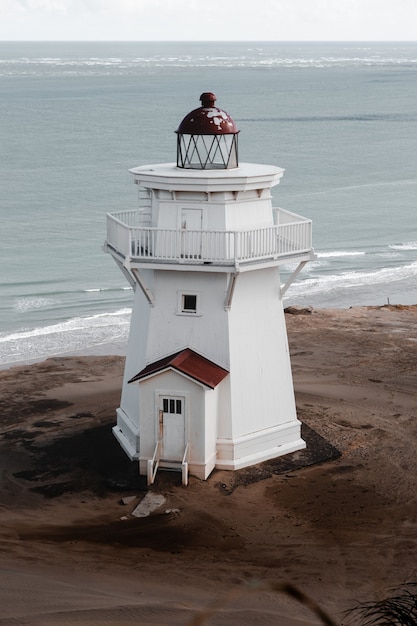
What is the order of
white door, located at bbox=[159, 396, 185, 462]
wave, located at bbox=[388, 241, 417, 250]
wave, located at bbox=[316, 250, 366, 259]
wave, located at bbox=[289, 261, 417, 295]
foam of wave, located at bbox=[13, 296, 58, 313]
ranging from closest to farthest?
white door, located at bbox=[159, 396, 185, 462] → foam of wave, located at bbox=[13, 296, 58, 313] → wave, located at bbox=[289, 261, 417, 295] → wave, located at bbox=[316, 250, 366, 259] → wave, located at bbox=[388, 241, 417, 250]

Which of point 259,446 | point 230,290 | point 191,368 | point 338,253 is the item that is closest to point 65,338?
point 259,446

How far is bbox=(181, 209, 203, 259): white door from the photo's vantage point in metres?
15.1

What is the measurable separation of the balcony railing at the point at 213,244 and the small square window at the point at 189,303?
0.73 metres

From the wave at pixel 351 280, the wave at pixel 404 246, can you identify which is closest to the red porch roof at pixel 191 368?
the wave at pixel 351 280

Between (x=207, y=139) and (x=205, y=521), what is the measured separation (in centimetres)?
575

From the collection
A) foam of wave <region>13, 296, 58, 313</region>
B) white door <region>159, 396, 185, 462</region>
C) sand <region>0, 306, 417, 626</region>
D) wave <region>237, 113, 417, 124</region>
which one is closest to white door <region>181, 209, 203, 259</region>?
white door <region>159, 396, 185, 462</region>

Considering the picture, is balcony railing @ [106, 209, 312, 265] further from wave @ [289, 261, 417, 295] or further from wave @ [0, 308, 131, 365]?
wave @ [289, 261, 417, 295]

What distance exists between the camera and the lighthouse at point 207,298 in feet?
49.4

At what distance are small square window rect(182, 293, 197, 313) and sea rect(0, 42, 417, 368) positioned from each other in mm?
12048

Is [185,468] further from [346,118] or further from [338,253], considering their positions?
[346,118]

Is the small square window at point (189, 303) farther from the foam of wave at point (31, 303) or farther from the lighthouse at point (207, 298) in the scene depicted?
the foam of wave at point (31, 303)

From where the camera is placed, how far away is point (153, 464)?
15.3 meters

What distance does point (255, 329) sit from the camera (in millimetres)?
15766

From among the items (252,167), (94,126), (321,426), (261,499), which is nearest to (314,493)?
(261,499)
